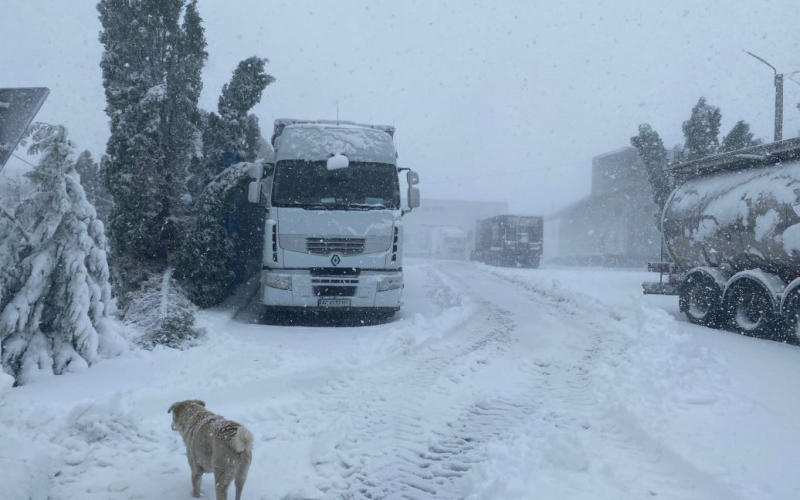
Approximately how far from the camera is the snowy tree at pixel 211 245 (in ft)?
33.5

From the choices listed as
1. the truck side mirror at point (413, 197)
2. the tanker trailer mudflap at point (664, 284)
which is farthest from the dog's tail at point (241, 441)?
the tanker trailer mudflap at point (664, 284)

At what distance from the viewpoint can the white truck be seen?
959cm

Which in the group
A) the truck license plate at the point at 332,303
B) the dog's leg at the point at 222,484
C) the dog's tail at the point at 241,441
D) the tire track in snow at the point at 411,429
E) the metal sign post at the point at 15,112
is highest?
the metal sign post at the point at 15,112

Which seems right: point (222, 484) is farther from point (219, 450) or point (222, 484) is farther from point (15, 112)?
point (15, 112)

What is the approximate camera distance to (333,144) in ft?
34.0

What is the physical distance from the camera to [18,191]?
6367 mm

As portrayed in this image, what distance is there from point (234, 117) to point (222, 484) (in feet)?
34.1

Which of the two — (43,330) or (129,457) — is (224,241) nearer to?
(43,330)

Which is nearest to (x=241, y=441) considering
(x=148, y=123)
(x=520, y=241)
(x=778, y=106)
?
(x=148, y=123)

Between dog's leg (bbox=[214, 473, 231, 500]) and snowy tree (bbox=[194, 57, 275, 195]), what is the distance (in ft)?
31.1

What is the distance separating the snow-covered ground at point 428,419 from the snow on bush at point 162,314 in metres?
0.46

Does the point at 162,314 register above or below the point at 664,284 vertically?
below

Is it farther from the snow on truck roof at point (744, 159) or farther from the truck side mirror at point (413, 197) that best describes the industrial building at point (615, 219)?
the truck side mirror at point (413, 197)

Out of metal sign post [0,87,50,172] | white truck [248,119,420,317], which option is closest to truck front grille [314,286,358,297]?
white truck [248,119,420,317]
